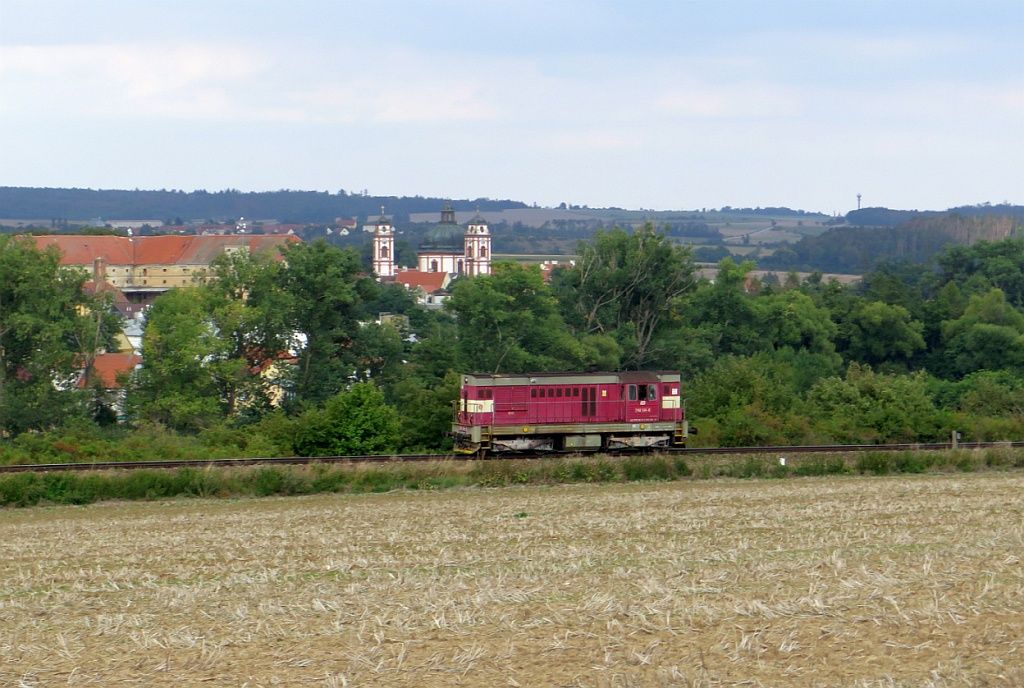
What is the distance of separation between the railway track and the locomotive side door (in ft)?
4.35

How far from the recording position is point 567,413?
44594mm

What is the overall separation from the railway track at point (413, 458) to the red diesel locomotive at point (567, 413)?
2.18ft

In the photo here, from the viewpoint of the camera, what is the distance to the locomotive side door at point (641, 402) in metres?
44.9

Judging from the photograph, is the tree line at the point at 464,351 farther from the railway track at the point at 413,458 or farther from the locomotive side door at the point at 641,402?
the locomotive side door at the point at 641,402

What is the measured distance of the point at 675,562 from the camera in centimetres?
2125

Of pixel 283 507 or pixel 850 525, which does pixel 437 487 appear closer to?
pixel 283 507

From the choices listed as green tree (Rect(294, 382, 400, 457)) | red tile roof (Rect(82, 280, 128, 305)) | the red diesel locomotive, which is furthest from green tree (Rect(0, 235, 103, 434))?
the red diesel locomotive

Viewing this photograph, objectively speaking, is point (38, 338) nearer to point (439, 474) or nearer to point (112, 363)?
point (112, 363)

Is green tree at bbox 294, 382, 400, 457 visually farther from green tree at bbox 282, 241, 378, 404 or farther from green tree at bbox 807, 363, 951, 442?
green tree at bbox 282, 241, 378, 404

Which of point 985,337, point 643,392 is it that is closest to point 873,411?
point 643,392

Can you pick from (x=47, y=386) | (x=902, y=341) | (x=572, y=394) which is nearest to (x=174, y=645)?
(x=572, y=394)

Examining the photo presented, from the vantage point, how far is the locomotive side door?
4488 centimetres

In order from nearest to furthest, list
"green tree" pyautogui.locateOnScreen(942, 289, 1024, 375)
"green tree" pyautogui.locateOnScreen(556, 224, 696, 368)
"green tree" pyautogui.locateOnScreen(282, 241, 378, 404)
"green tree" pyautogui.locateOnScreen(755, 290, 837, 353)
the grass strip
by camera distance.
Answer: the grass strip, "green tree" pyautogui.locateOnScreen(282, 241, 378, 404), "green tree" pyautogui.locateOnScreen(556, 224, 696, 368), "green tree" pyautogui.locateOnScreen(755, 290, 837, 353), "green tree" pyautogui.locateOnScreen(942, 289, 1024, 375)

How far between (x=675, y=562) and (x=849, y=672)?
7.62 meters
